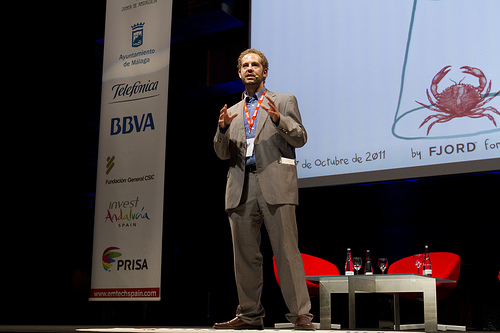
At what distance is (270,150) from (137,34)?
2.24 metres

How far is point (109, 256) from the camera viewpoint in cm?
409

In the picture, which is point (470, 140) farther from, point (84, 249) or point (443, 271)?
point (84, 249)

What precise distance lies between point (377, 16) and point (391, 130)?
0.90 m

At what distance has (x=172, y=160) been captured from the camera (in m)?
5.68

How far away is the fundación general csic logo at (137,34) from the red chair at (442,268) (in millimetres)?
2625

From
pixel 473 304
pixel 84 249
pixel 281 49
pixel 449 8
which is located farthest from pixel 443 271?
pixel 84 249

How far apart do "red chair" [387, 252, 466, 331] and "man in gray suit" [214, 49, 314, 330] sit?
142 cm

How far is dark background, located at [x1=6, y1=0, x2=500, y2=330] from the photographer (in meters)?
4.12

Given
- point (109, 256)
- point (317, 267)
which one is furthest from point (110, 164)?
point (317, 267)

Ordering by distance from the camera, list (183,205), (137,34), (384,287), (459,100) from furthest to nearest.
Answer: (183,205)
(137,34)
(459,100)
(384,287)

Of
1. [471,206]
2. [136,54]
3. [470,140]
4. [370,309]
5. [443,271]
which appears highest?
[136,54]

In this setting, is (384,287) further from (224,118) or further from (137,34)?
(137,34)

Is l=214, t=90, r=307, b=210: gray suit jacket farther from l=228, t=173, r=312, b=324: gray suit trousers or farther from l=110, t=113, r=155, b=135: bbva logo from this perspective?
l=110, t=113, r=155, b=135: bbva logo

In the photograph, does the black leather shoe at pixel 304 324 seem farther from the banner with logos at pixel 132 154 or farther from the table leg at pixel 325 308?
the banner with logos at pixel 132 154
